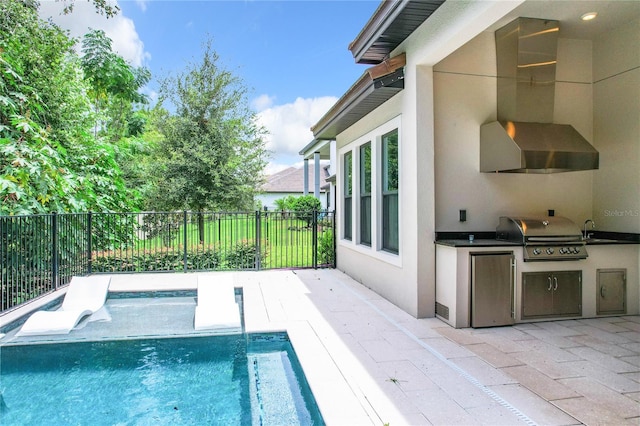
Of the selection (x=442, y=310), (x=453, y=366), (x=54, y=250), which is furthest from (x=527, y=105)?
(x=54, y=250)

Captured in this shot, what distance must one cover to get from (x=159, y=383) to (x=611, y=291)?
586cm

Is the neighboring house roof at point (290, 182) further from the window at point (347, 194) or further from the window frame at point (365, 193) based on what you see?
the window frame at point (365, 193)

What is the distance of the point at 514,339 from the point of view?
4324mm

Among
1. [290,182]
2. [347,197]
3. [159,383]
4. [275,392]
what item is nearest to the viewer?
[275,392]

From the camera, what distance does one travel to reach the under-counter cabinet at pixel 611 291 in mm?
5164

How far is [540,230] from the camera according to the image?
4.93m

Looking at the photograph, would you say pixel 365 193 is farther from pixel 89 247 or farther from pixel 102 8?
pixel 89 247

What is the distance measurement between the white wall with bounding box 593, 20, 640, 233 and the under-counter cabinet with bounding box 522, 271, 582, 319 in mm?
1340

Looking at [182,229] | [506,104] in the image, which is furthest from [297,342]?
[182,229]

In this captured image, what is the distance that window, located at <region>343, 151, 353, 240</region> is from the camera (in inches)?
342

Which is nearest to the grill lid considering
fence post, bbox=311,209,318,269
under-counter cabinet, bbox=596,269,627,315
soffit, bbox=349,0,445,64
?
under-counter cabinet, bbox=596,269,627,315

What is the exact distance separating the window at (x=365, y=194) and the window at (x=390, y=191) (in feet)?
2.53

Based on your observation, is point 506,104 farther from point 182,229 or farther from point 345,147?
point 182,229

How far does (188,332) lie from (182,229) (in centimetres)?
507
